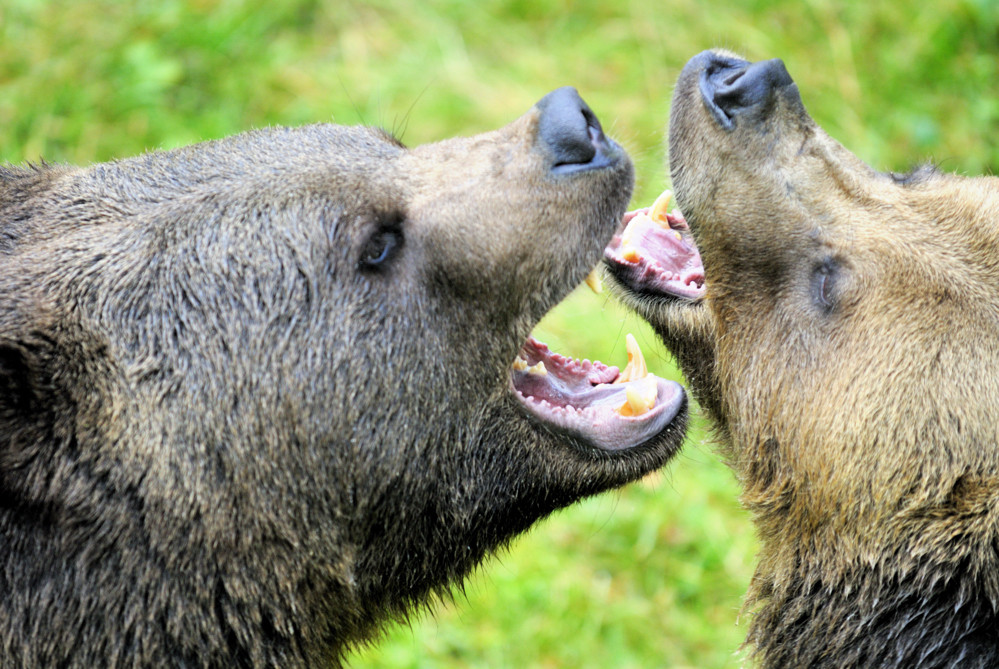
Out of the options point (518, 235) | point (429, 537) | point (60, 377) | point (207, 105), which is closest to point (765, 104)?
point (518, 235)

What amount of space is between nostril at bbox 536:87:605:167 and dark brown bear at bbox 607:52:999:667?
63 cm

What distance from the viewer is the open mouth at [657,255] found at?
412 centimetres

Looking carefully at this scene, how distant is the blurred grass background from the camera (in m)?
5.57

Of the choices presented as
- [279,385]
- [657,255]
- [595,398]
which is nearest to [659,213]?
[657,255]

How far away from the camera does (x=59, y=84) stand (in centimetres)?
682

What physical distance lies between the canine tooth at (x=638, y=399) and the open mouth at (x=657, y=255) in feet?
1.75

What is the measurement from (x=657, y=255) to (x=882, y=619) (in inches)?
58.8

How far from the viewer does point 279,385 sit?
3.03m

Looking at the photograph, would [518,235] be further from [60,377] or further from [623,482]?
[60,377]

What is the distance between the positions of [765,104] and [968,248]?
0.80 metres

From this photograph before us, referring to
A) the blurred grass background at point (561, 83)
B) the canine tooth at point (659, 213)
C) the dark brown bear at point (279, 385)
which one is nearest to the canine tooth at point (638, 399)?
the dark brown bear at point (279, 385)

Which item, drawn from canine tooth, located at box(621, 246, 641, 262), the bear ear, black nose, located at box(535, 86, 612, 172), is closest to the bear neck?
canine tooth, located at box(621, 246, 641, 262)

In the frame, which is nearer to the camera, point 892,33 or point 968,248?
point 968,248

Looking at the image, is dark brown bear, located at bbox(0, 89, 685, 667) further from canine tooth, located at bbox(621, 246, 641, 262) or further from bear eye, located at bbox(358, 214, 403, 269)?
canine tooth, located at bbox(621, 246, 641, 262)
